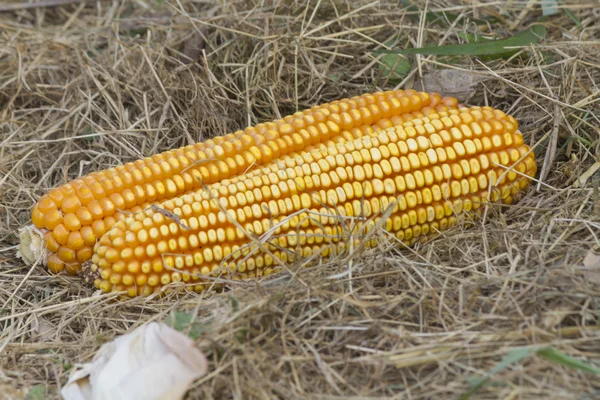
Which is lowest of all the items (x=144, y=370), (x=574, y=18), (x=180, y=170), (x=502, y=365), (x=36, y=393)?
(x=36, y=393)

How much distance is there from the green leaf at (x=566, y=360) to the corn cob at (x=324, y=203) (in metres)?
0.98

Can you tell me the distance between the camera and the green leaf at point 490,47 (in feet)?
13.4

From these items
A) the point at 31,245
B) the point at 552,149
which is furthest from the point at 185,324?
the point at 552,149

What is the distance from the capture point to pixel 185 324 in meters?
2.87

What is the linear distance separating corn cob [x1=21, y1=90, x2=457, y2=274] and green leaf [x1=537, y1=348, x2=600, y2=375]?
163 centimetres

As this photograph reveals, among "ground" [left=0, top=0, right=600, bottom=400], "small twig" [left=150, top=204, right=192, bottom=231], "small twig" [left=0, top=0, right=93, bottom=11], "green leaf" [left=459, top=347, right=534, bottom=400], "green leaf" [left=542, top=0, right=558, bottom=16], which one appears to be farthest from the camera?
"small twig" [left=0, top=0, right=93, bottom=11]

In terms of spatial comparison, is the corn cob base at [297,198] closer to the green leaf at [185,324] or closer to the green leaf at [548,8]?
the green leaf at [185,324]

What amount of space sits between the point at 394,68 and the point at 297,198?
1456mm

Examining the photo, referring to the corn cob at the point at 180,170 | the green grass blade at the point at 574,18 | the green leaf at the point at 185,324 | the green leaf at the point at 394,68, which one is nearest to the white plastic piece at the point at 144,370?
the green leaf at the point at 185,324

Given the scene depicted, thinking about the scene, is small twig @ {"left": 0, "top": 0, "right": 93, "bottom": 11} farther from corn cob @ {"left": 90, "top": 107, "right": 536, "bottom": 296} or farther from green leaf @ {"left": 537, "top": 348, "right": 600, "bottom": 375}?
green leaf @ {"left": 537, "top": 348, "right": 600, "bottom": 375}

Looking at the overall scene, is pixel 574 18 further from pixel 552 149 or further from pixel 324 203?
pixel 324 203

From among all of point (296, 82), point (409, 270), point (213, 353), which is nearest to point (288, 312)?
point (213, 353)

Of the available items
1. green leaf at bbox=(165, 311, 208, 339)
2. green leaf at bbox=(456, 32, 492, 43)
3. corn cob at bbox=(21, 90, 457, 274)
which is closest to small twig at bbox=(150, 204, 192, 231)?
corn cob at bbox=(21, 90, 457, 274)

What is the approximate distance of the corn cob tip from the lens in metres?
3.53
